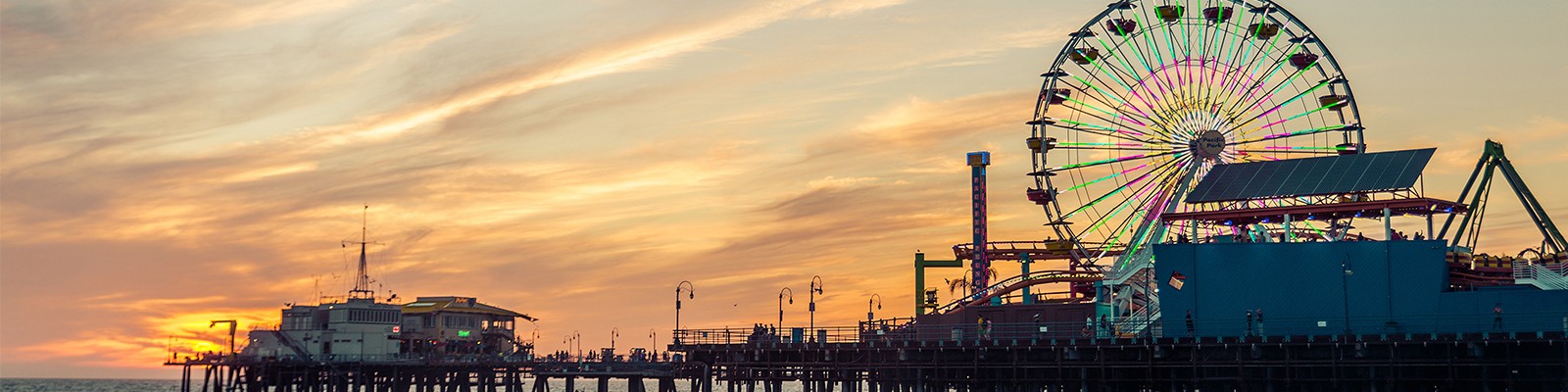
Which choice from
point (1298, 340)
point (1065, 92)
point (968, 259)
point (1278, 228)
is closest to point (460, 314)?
point (968, 259)

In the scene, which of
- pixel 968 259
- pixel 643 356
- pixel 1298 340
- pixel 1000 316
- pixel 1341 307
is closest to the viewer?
pixel 1298 340

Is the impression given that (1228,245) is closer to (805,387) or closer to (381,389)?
(805,387)

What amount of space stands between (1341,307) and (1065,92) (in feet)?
86.6

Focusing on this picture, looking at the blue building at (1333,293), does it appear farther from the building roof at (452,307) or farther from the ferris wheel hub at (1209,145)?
the building roof at (452,307)

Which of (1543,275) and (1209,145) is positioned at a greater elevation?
(1209,145)

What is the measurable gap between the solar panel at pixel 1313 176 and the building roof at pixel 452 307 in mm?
60099

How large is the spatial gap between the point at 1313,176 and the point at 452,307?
67.0m

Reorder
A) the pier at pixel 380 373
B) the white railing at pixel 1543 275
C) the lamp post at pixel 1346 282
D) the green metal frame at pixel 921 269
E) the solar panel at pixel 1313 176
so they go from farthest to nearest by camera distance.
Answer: the green metal frame at pixel 921 269, the pier at pixel 380 373, the solar panel at pixel 1313 176, the lamp post at pixel 1346 282, the white railing at pixel 1543 275

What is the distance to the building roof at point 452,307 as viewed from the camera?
12119cm

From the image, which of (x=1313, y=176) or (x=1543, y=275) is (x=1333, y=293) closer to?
(x=1313, y=176)

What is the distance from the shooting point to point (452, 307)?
122562 mm

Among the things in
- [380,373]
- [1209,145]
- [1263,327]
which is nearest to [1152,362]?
[1263,327]

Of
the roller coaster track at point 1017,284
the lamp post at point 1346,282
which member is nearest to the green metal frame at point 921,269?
the roller coaster track at point 1017,284

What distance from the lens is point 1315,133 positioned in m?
94.6
